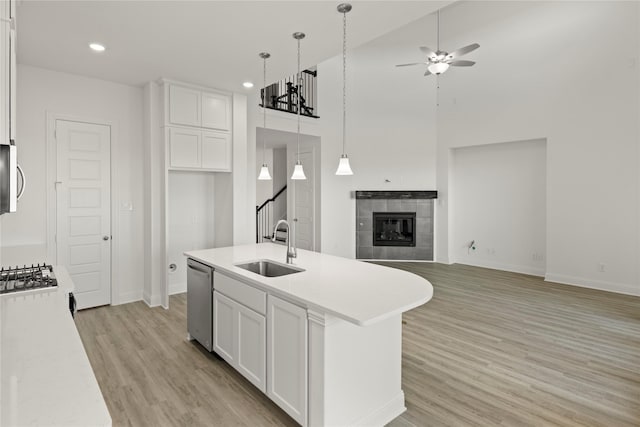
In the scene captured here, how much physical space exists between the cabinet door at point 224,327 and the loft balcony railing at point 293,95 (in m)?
4.03

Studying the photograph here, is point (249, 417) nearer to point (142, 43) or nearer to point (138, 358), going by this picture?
point (138, 358)

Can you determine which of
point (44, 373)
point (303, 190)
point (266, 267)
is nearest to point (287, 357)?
point (266, 267)

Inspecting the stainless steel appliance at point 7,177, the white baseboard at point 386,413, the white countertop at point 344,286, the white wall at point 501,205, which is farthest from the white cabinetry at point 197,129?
the white wall at point 501,205

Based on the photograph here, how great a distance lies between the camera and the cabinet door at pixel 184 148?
4.51m

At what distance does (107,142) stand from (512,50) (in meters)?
6.32

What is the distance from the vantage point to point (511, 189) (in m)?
6.58

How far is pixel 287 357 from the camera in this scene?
2.19m

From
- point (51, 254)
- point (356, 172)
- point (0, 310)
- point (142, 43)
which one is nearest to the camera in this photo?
point (0, 310)

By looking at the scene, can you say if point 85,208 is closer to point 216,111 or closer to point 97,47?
point 97,47

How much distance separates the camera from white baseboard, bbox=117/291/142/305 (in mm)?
4680

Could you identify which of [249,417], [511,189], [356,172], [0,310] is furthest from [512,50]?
[0,310]

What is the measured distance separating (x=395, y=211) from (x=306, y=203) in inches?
76.6

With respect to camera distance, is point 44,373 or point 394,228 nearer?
point 44,373

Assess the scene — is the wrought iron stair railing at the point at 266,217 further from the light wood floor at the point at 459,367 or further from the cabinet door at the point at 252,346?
the cabinet door at the point at 252,346
